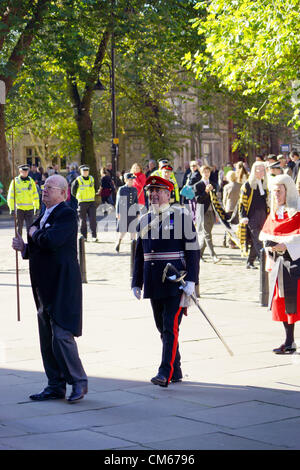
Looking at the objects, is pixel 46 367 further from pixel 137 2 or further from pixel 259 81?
pixel 137 2

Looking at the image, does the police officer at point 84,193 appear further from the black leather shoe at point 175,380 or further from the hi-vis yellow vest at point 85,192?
the black leather shoe at point 175,380

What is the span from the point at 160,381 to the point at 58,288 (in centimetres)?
117

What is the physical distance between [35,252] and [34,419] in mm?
1403

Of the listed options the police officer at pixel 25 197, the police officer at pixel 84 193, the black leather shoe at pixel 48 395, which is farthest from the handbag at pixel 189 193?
the black leather shoe at pixel 48 395

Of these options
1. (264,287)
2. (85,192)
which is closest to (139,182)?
(85,192)

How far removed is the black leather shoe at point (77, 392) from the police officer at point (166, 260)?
0.72 meters

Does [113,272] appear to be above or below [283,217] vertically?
below

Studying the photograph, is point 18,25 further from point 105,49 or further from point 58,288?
point 58,288

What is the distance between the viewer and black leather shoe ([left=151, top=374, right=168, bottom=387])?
7.70 metres

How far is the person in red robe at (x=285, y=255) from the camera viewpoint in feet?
29.7

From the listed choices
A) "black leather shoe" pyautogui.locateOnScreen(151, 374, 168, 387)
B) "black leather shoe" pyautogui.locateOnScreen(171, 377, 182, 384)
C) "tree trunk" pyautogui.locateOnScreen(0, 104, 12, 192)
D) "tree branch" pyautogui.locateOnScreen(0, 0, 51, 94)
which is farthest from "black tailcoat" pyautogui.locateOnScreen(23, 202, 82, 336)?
"tree trunk" pyautogui.locateOnScreen(0, 104, 12, 192)

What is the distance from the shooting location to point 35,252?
7.43 metres

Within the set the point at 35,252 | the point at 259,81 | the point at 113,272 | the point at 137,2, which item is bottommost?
the point at 113,272

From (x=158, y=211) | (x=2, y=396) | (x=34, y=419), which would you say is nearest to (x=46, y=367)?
(x=2, y=396)
